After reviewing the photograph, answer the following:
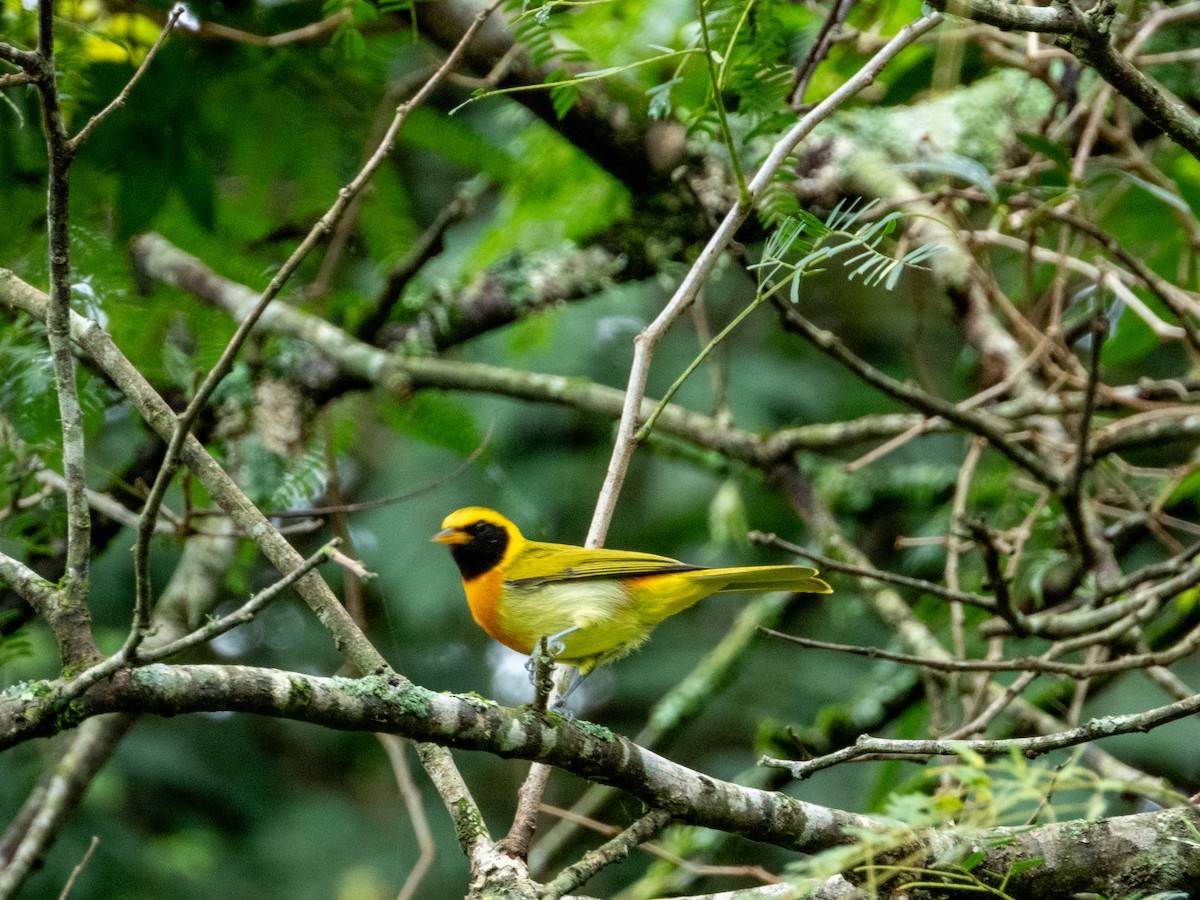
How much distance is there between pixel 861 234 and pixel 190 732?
7378 millimetres

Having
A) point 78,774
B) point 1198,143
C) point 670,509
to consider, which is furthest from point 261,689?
point 670,509

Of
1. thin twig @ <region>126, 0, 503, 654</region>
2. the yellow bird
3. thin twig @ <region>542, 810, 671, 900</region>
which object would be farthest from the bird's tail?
thin twig @ <region>126, 0, 503, 654</region>

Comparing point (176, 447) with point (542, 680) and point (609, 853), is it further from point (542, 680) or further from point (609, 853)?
point (609, 853)

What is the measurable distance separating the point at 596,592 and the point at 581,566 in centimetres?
10

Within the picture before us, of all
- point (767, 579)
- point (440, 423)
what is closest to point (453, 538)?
point (440, 423)

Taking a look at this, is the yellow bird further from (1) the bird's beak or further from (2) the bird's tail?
(1) the bird's beak

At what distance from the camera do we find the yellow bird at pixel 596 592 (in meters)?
3.42

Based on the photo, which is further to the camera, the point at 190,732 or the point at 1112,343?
the point at 190,732

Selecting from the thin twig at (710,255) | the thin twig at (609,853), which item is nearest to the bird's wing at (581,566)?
the thin twig at (710,255)

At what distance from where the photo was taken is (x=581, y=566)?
3.50m

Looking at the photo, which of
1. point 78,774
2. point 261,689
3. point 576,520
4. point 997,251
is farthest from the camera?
point 576,520

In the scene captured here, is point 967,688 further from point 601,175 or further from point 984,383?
point 601,175

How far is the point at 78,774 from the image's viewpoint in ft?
12.5

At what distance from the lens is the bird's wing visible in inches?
135
